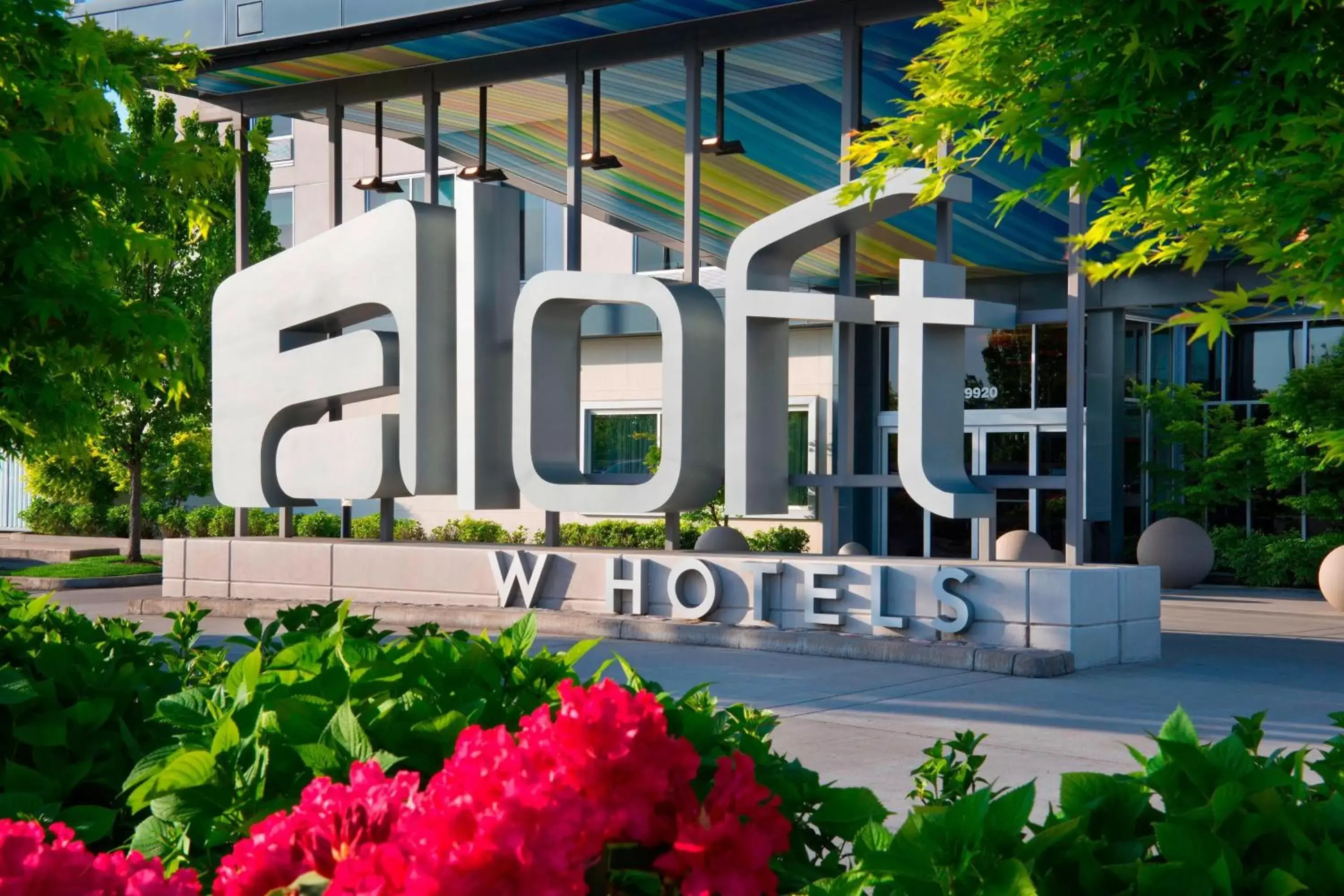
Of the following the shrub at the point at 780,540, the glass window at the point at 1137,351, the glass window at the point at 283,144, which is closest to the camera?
the glass window at the point at 1137,351

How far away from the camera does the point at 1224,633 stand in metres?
16.2

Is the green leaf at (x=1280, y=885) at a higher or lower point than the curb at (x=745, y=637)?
higher

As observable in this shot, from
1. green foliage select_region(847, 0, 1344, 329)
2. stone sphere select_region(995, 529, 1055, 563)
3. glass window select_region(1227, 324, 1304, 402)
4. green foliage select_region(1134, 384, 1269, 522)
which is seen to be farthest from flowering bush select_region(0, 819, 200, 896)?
glass window select_region(1227, 324, 1304, 402)

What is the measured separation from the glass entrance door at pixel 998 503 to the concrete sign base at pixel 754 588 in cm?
1192

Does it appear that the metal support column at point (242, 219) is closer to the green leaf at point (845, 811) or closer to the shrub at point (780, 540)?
the shrub at point (780, 540)

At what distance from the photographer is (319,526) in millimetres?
32094

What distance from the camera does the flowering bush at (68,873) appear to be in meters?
1.85

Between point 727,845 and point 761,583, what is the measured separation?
39.3 feet

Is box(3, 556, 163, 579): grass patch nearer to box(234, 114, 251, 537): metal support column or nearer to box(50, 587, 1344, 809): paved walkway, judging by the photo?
box(234, 114, 251, 537): metal support column

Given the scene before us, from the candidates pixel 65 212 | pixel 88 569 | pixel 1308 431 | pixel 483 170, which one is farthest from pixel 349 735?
pixel 88 569

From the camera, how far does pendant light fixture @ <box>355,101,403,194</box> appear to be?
19578 millimetres

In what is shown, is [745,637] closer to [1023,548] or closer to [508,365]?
[508,365]

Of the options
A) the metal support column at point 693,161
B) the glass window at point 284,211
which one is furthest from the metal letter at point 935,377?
the glass window at point 284,211

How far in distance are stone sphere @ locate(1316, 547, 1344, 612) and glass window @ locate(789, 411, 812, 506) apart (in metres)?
11.5
